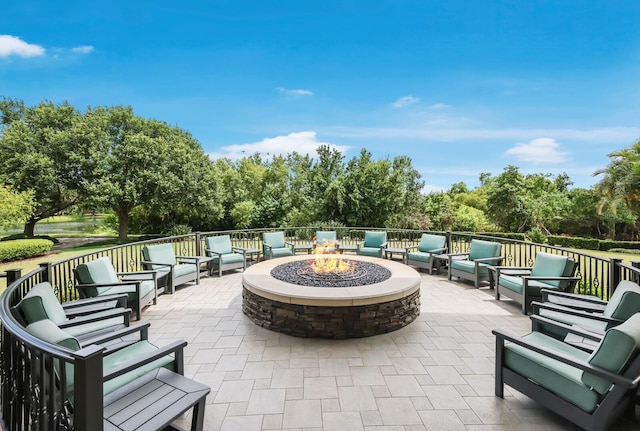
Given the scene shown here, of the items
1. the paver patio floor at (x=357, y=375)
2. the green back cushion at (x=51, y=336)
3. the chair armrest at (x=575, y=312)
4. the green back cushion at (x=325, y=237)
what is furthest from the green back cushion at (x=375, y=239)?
the green back cushion at (x=51, y=336)

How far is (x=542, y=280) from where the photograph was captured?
448 cm

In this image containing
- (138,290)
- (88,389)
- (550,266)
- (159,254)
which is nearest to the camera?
(88,389)

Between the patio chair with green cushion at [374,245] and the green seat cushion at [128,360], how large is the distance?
610 cm

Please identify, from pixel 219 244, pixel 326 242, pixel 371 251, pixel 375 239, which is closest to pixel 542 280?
pixel 371 251

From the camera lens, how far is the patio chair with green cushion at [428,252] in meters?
7.20

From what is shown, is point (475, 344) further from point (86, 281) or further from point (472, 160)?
point (472, 160)

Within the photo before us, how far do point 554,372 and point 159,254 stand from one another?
6.06m

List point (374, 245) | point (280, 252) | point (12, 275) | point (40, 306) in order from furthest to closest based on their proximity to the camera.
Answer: point (374, 245)
point (280, 252)
point (12, 275)
point (40, 306)

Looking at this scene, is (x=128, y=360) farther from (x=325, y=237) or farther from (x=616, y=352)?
(x=325, y=237)

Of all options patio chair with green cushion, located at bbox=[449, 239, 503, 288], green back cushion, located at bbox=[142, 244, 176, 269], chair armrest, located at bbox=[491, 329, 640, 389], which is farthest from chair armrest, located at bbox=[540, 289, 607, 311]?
green back cushion, located at bbox=[142, 244, 176, 269]

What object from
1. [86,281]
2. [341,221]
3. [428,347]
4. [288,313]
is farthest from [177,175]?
[428,347]

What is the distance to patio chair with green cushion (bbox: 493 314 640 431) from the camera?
1863 millimetres

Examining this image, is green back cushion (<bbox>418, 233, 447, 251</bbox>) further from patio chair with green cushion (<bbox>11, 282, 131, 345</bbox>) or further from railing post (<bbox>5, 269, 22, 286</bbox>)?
railing post (<bbox>5, 269, 22, 286</bbox>)

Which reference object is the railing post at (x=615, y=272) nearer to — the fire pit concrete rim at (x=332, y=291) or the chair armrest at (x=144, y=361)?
the fire pit concrete rim at (x=332, y=291)
